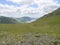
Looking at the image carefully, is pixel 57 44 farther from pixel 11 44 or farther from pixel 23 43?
pixel 11 44

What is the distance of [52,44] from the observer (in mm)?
36688

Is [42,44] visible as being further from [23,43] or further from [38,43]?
[23,43]

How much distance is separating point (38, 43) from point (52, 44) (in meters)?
2.85

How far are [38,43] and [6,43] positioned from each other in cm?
650

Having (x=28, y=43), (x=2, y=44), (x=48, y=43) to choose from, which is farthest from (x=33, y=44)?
(x=2, y=44)

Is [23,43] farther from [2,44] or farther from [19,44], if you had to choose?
[2,44]

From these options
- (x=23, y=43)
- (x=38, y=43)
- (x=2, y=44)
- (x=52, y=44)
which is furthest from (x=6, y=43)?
(x=52, y=44)

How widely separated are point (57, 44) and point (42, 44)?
10.3 ft

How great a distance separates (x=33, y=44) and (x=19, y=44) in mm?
2856

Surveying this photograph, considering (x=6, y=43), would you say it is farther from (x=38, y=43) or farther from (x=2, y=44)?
(x=38, y=43)

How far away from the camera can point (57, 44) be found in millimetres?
36812

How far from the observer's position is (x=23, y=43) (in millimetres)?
36594

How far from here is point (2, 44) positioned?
1412 inches

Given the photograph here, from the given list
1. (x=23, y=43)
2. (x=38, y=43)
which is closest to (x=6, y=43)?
(x=23, y=43)
